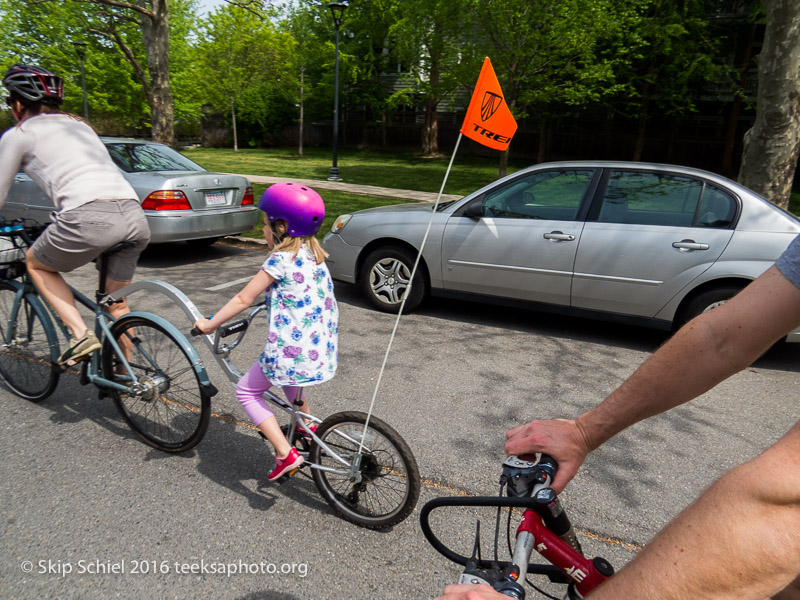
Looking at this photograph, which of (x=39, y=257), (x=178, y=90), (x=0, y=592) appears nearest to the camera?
(x=0, y=592)

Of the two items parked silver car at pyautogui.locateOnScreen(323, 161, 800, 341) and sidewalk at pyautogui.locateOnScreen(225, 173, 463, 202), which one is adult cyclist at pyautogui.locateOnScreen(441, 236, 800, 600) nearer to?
parked silver car at pyautogui.locateOnScreen(323, 161, 800, 341)

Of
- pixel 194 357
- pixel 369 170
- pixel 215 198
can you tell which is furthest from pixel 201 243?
pixel 369 170

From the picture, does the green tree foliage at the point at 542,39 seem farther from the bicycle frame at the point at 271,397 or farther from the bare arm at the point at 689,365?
the bare arm at the point at 689,365

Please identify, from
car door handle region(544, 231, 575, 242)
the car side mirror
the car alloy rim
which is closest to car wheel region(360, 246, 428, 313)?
the car alloy rim

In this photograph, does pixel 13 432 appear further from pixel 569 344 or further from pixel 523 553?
pixel 569 344

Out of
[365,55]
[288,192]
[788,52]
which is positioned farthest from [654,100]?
[288,192]

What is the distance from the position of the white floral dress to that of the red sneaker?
0.37 meters

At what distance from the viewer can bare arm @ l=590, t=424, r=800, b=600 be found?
2.37 ft

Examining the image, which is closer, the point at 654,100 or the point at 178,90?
the point at 654,100

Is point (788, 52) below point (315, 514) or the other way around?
the other way around

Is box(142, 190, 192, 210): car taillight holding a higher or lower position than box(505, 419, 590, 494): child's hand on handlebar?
lower

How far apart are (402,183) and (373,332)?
43.9 ft

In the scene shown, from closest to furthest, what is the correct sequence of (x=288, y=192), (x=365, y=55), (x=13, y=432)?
1. (x=288, y=192)
2. (x=13, y=432)
3. (x=365, y=55)

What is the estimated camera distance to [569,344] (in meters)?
5.59
